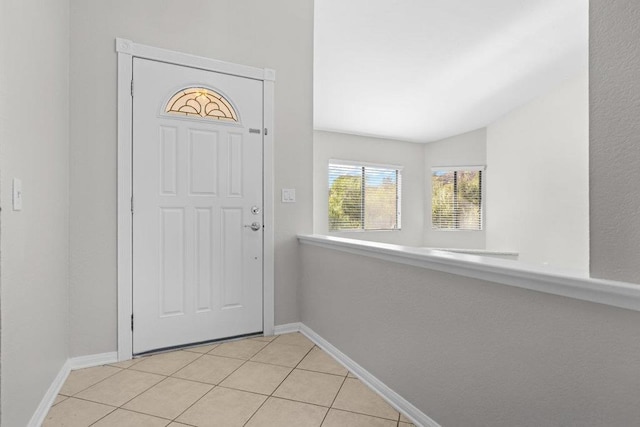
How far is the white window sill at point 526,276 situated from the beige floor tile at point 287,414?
2.76 feet

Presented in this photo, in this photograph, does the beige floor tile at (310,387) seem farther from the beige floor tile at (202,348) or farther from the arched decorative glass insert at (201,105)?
the arched decorative glass insert at (201,105)

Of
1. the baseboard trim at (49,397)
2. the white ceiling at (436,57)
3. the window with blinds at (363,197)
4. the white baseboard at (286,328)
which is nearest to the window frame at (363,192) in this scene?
the window with blinds at (363,197)

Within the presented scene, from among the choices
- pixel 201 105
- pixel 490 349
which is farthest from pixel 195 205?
pixel 490 349

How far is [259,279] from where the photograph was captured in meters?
→ 2.70

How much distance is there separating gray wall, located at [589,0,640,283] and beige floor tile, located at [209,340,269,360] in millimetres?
2054

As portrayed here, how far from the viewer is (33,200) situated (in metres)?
1.53

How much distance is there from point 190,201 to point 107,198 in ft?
1.65

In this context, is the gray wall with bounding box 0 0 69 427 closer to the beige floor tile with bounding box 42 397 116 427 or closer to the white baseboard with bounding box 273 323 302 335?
the beige floor tile with bounding box 42 397 116 427

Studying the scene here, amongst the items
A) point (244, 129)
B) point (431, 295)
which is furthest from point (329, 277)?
point (244, 129)

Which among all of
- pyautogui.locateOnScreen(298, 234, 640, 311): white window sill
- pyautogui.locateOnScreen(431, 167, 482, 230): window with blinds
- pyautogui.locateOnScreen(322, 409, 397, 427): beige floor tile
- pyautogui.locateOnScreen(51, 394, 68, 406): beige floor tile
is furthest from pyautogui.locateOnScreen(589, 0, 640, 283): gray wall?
pyautogui.locateOnScreen(431, 167, 482, 230): window with blinds

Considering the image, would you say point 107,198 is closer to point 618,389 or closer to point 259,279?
point 259,279

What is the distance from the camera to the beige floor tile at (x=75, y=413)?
5.24 ft

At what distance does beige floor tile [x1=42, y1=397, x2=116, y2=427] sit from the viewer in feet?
5.24

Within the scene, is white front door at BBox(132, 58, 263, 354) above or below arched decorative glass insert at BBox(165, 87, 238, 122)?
below
